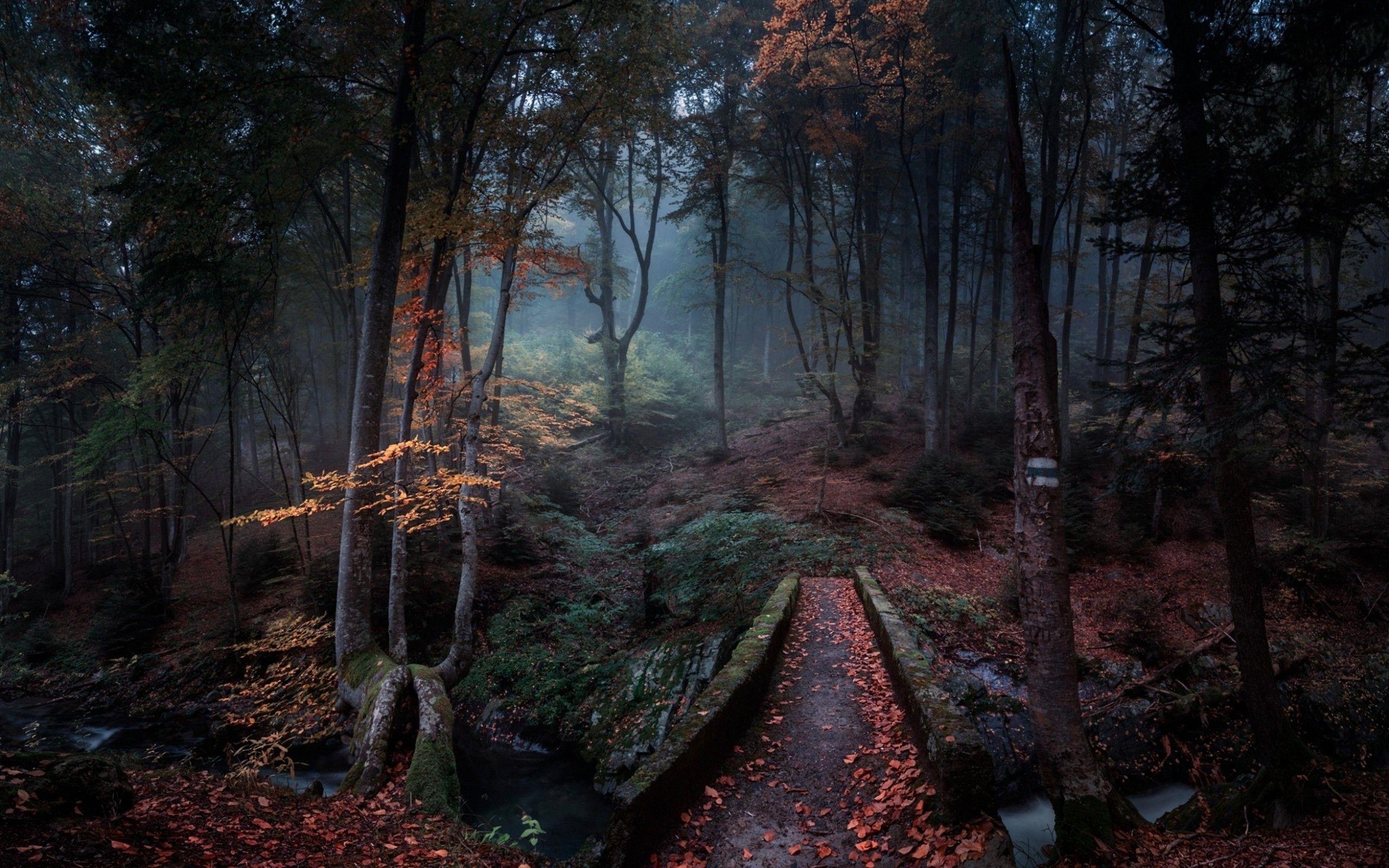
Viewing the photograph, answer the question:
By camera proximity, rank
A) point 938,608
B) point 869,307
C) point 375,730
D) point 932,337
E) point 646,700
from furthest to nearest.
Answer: point 869,307, point 932,337, point 938,608, point 646,700, point 375,730

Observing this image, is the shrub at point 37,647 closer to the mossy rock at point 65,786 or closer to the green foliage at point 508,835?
the green foliage at point 508,835

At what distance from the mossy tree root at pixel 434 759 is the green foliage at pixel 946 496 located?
10367 millimetres

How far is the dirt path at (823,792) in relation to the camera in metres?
4.52

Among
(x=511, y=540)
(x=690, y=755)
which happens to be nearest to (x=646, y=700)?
(x=690, y=755)

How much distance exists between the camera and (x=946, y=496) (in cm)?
1411

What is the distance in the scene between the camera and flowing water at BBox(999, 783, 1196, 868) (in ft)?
17.2

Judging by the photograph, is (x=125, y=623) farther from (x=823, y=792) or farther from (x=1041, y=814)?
(x=1041, y=814)

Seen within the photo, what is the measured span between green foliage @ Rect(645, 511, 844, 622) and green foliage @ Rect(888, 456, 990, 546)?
261cm

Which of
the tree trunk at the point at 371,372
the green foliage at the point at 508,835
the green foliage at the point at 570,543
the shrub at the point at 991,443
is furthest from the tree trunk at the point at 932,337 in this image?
the green foliage at the point at 508,835

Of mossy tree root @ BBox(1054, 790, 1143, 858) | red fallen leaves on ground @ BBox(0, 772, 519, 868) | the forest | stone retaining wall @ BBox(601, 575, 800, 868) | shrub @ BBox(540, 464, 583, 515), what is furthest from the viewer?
shrub @ BBox(540, 464, 583, 515)

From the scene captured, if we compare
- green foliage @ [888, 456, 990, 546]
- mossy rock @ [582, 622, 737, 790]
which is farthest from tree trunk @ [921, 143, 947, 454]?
mossy rock @ [582, 622, 737, 790]

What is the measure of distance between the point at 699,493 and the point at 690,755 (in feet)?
40.3

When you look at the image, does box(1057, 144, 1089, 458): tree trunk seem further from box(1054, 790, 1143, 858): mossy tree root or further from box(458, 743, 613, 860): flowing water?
box(458, 743, 613, 860): flowing water

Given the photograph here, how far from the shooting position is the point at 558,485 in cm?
1803
